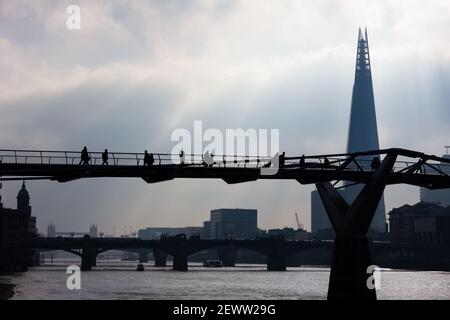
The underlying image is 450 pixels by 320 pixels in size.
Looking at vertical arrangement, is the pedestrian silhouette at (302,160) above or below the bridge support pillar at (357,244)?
above

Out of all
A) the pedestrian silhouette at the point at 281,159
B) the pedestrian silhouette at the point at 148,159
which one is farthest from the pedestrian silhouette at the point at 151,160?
the pedestrian silhouette at the point at 281,159

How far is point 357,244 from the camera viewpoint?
2719 inches

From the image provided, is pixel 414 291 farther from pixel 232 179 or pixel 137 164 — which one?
pixel 137 164

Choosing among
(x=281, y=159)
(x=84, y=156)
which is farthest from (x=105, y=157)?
(x=281, y=159)

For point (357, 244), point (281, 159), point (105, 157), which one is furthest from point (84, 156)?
point (357, 244)

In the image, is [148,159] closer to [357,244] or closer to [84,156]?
[84,156]

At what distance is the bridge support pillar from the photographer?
68.5m

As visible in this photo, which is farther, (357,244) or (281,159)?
(281,159)

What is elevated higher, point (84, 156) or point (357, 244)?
point (84, 156)

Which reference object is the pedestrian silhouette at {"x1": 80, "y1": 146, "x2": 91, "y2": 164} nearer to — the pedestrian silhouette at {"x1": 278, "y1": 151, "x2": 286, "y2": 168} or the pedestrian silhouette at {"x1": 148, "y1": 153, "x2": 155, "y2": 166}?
the pedestrian silhouette at {"x1": 148, "y1": 153, "x2": 155, "y2": 166}

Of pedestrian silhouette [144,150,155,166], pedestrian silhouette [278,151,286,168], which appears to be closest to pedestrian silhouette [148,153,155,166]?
pedestrian silhouette [144,150,155,166]

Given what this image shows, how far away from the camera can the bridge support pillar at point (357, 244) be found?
68.5 meters

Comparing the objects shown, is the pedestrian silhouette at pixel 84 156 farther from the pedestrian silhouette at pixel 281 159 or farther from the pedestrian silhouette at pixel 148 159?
the pedestrian silhouette at pixel 281 159
